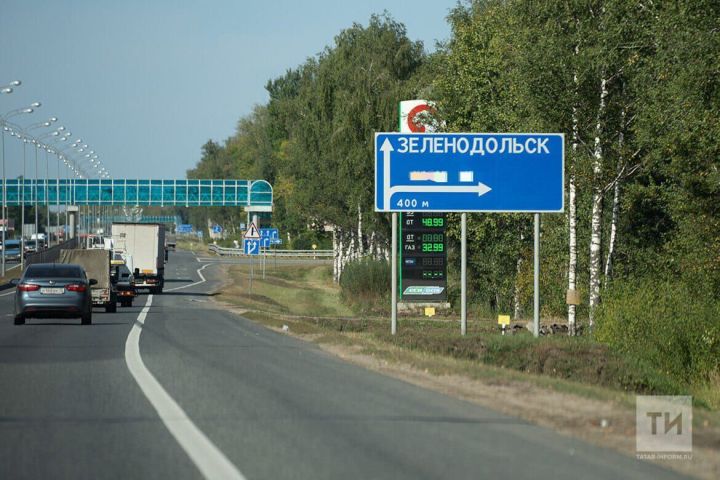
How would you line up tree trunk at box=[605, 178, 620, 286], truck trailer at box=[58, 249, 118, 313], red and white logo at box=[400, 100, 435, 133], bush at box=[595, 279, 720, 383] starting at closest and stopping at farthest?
bush at box=[595, 279, 720, 383] < tree trunk at box=[605, 178, 620, 286] < truck trailer at box=[58, 249, 118, 313] < red and white logo at box=[400, 100, 435, 133]

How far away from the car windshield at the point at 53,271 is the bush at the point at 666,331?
1364 cm

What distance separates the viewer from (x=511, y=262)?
5306 centimetres

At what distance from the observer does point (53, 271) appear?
3178cm

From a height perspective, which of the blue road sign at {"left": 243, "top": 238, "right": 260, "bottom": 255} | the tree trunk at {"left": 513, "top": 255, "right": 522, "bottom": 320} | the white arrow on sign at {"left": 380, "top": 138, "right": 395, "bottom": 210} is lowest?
the tree trunk at {"left": 513, "top": 255, "right": 522, "bottom": 320}

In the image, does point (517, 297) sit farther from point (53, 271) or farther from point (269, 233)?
point (53, 271)

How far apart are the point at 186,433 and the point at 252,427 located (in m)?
0.69

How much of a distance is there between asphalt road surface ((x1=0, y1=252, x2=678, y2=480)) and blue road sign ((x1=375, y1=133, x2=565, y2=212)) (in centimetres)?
1069

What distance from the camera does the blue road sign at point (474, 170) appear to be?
2908 cm

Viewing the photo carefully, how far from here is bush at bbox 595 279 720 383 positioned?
2764cm

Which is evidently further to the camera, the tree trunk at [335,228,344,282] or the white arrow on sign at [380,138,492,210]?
the tree trunk at [335,228,344,282]

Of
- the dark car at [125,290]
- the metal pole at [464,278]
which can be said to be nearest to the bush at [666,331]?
the metal pole at [464,278]

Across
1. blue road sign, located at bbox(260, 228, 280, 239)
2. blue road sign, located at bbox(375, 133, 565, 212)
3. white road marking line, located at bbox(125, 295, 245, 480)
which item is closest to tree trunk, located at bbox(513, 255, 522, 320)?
blue road sign, located at bbox(260, 228, 280, 239)

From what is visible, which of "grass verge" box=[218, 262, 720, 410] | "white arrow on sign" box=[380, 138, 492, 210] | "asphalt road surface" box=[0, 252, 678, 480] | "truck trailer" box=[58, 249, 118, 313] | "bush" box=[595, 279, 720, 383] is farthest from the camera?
"truck trailer" box=[58, 249, 118, 313]

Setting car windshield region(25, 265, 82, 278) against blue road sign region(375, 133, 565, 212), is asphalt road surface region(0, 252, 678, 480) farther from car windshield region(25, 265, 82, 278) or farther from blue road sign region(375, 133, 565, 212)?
car windshield region(25, 265, 82, 278)
